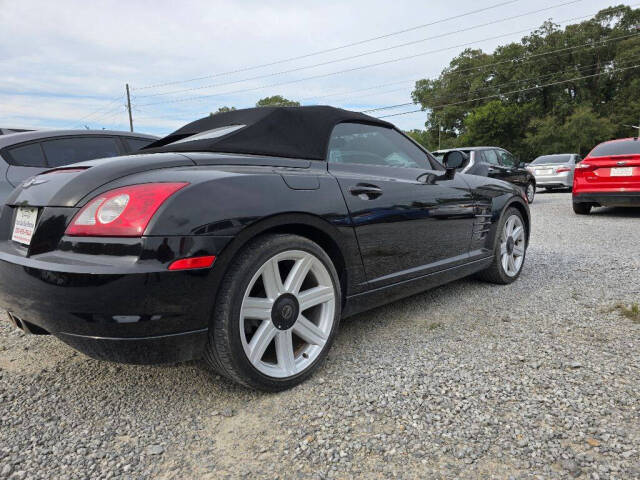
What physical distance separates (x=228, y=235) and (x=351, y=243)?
76 centimetres

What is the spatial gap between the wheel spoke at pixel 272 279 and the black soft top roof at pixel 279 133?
2.32 feet

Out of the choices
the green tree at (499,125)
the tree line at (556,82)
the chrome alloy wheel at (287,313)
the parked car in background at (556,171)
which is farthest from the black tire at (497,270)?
the green tree at (499,125)

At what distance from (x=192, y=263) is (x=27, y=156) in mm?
3429

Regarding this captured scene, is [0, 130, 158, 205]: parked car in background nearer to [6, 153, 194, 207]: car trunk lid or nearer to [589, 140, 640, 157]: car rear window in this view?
[6, 153, 194, 207]: car trunk lid

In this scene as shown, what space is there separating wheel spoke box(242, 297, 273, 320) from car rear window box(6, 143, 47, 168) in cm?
336

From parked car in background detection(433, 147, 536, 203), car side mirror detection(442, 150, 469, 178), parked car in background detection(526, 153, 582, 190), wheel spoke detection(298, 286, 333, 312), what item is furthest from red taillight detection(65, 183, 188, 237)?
parked car in background detection(526, 153, 582, 190)

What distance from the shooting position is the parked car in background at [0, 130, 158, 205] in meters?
3.96

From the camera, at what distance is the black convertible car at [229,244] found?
1.67 meters

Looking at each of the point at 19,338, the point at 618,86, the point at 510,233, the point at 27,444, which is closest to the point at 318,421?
the point at 27,444

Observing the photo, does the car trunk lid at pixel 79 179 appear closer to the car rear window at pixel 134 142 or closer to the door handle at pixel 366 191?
the door handle at pixel 366 191

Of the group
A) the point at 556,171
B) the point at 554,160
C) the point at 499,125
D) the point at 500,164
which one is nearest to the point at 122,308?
the point at 500,164

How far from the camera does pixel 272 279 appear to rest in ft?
6.60

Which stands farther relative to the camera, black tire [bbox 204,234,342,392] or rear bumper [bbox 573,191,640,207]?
rear bumper [bbox 573,191,640,207]

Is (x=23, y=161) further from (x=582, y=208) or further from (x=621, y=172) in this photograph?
(x=582, y=208)
